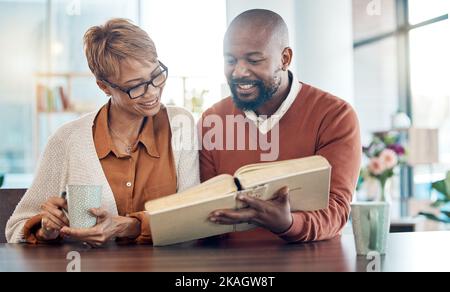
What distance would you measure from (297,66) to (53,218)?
11.1 feet

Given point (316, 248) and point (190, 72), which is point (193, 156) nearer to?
point (316, 248)

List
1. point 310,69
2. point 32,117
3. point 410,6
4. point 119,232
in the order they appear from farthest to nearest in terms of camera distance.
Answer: point 410,6 → point 32,117 → point 310,69 → point 119,232

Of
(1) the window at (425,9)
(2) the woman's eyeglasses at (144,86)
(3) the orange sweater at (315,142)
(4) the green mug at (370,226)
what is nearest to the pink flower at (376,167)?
(1) the window at (425,9)

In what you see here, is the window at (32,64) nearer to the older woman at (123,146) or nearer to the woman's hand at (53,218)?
the older woman at (123,146)

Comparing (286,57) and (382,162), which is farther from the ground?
(286,57)

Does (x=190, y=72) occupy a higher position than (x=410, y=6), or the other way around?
(x=410, y=6)

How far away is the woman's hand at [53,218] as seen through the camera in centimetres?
124

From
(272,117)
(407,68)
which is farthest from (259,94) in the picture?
(407,68)

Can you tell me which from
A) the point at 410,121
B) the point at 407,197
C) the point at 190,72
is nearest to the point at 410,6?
the point at 410,121

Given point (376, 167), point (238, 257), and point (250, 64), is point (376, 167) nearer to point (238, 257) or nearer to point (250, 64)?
point (250, 64)

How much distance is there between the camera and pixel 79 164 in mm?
1407

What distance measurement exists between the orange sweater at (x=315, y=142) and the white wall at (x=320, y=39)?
257cm

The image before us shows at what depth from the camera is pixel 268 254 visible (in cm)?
105

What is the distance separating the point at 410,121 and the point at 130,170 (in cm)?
437
